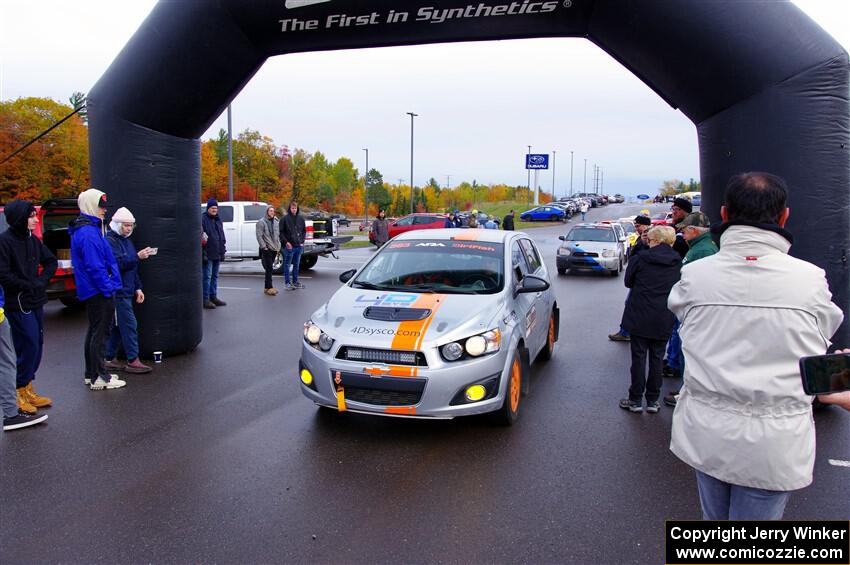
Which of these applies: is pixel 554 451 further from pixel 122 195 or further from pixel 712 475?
pixel 122 195

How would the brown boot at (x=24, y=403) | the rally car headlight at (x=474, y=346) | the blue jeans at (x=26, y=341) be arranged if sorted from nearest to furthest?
the rally car headlight at (x=474, y=346)
the blue jeans at (x=26, y=341)
the brown boot at (x=24, y=403)

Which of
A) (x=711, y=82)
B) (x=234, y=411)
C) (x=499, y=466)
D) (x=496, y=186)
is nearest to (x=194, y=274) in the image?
(x=234, y=411)

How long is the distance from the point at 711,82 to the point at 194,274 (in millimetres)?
6310

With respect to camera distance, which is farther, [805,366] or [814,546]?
[814,546]

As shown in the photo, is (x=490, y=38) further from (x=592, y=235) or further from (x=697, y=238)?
(x=592, y=235)

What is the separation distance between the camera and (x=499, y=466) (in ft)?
15.0

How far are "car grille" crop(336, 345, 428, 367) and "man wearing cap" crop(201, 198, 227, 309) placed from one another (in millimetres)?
7368

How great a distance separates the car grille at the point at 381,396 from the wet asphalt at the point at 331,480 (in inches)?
14.6

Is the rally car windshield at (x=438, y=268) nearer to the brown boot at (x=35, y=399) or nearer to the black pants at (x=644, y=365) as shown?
the black pants at (x=644, y=365)

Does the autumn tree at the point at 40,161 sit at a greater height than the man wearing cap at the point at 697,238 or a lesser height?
greater

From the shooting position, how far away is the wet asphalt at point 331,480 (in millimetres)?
3488

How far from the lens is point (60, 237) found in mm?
10844

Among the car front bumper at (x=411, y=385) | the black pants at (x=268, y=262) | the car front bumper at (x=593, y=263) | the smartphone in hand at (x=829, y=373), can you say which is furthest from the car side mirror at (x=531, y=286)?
the car front bumper at (x=593, y=263)

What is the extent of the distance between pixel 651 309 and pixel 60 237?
397 inches
